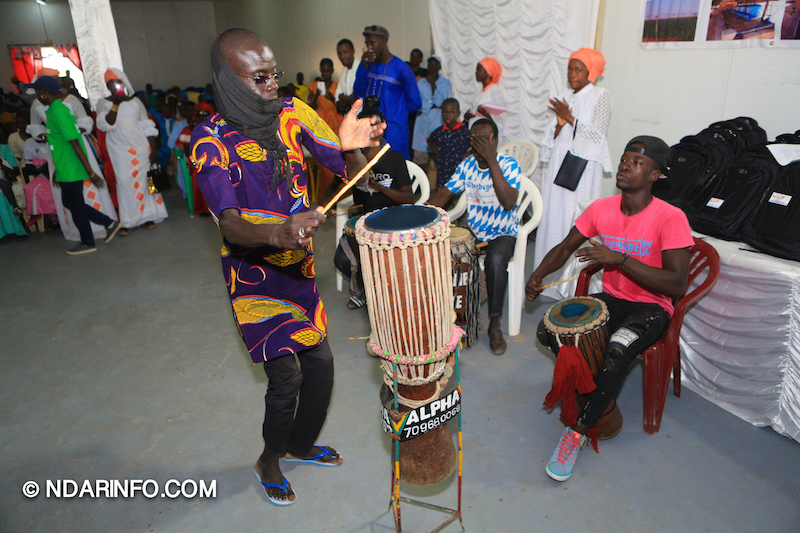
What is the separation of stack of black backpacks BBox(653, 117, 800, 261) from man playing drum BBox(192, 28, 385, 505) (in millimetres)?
2081

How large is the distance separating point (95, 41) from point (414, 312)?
6454mm

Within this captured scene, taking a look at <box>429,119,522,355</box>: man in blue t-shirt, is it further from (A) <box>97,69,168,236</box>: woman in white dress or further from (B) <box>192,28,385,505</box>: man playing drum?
(A) <box>97,69,168,236</box>: woman in white dress

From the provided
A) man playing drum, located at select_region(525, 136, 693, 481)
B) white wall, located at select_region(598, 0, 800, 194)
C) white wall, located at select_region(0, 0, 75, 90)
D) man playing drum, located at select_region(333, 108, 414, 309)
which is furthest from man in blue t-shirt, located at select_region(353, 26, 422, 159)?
white wall, located at select_region(0, 0, 75, 90)

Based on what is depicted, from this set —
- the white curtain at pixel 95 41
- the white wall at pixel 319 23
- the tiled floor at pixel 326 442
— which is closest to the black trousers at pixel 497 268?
the tiled floor at pixel 326 442

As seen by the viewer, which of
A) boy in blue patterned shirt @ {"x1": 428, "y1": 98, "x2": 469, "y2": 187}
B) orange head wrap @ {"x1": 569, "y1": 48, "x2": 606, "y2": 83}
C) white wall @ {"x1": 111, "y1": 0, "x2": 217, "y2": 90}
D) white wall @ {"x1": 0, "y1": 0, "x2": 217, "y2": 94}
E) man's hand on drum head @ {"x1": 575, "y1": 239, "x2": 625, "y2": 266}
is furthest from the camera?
white wall @ {"x1": 111, "y1": 0, "x2": 217, "y2": 90}

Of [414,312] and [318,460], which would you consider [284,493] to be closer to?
[318,460]

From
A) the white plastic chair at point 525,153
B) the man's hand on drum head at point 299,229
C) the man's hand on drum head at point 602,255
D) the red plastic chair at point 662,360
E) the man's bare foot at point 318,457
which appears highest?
the man's hand on drum head at point 299,229

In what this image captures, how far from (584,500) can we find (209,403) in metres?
2.00

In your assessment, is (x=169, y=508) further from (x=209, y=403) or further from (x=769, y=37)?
(x=769, y=37)

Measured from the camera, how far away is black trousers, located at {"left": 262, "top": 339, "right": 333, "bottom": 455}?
2.04m

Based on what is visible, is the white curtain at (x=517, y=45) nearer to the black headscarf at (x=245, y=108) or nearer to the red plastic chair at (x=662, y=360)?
the red plastic chair at (x=662, y=360)

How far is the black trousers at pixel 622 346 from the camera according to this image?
2291 mm

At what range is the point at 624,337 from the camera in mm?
2311

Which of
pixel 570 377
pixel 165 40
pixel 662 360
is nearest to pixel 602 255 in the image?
pixel 570 377
